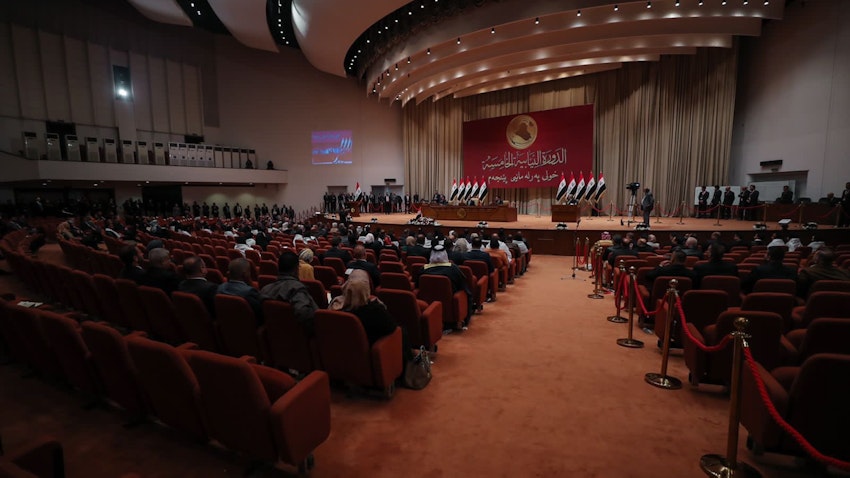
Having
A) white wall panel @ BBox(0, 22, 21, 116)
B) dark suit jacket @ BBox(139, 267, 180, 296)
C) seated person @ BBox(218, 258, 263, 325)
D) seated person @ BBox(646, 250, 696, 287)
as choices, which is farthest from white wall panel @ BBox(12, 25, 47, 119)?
seated person @ BBox(646, 250, 696, 287)

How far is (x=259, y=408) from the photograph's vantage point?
195 centimetres

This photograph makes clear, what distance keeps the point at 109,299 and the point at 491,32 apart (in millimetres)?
12975

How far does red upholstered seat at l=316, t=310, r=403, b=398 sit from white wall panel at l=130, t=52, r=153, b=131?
73.3ft

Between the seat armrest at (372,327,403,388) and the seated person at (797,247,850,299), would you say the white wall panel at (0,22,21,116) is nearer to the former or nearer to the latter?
the seat armrest at (372,327,403,388)

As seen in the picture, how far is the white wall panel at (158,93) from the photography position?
19.9 metres

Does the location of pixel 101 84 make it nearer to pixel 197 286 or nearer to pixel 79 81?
pixel 79 81

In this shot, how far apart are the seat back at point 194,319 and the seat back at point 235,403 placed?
141 centimetres

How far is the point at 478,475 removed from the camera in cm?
218

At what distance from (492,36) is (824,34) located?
30.2 ft

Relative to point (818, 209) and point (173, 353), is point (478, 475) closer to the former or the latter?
point (173, 353)

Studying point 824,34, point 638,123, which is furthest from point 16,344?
point 638,123

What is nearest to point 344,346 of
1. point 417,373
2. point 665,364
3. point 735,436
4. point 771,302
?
point 417,373

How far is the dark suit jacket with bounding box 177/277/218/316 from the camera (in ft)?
11.4

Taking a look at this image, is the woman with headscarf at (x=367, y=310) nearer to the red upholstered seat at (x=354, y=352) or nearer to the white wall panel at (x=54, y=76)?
the red upholstered seat at (x=354, y=352)
